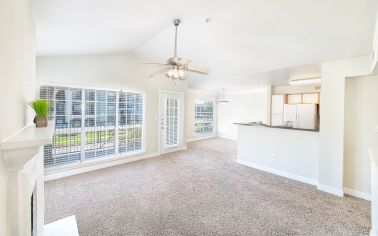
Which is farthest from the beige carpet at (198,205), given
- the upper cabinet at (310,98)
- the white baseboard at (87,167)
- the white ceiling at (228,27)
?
the upper cabinet at (310,98)

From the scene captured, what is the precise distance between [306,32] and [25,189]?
3631mm

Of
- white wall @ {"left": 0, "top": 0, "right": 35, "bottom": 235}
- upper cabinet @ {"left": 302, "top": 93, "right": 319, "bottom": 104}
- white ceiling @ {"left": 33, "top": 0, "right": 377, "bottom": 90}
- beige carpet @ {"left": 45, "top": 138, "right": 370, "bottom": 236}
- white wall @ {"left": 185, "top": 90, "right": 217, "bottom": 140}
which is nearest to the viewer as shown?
white wall @ {"left": 0, "top": 0, "right": 35, "bottom": 235}

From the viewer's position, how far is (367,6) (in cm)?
204

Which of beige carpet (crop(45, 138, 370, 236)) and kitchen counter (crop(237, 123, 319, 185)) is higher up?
kitchen counter (crop(237, 123, 319, 185))

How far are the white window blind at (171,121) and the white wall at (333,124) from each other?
412cm

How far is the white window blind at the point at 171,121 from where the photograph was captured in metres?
5.90

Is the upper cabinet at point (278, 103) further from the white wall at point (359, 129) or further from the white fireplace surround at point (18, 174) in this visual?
the white fireplace surround at point (18, 174)

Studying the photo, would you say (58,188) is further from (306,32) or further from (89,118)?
(306,32)

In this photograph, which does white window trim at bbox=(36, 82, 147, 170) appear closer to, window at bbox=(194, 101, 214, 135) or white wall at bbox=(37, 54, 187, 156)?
white wall at bbox=(37, 54, 187, 156)

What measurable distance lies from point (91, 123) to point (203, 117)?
5574mm

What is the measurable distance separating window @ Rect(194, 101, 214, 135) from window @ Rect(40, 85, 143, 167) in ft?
12.5

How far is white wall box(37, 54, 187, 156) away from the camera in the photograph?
3.55m

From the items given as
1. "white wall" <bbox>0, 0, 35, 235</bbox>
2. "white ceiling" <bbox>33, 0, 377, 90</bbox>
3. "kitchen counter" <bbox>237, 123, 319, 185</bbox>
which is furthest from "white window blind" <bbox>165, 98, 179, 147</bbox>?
"white wall" <bbox>0, 0, 35, 235</bbox>

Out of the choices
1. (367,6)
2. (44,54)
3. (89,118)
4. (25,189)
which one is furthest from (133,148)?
(367,6)
